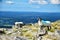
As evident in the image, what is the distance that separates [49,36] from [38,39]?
0.99ft

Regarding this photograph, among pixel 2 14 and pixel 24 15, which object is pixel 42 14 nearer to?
pixel 24 15

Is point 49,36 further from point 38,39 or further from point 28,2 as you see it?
point 28,2

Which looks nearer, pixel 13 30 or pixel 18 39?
pixel 18 39

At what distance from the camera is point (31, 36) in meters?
4.52

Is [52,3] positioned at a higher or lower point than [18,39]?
higher

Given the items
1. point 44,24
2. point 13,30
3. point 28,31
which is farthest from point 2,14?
point 44,24

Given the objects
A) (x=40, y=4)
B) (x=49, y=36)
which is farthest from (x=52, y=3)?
(x=49, y=36)

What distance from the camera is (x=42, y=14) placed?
482 cm

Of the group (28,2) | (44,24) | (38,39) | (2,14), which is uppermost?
(28,2)

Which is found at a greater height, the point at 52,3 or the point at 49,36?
the point at 52,3

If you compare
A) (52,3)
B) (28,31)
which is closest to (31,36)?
(28,31)

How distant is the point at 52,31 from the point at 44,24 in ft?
0.98

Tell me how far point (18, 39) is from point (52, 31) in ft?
3.21

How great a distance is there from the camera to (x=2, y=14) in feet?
15.9
